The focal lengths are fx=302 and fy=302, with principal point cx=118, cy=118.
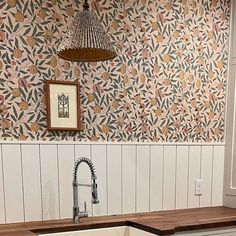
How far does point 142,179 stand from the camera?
7.14 feet

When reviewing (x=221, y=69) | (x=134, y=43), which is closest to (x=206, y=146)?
(x=221, y=69)

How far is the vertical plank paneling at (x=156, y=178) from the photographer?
7.24 ft

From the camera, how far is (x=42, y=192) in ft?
6.24

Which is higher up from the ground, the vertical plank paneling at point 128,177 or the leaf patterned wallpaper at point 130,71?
the leaf patterned wallpaper at point 130,71

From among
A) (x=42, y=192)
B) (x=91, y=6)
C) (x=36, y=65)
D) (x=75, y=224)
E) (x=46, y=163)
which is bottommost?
(x=75, y=224)

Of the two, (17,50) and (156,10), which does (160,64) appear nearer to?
(156,10)

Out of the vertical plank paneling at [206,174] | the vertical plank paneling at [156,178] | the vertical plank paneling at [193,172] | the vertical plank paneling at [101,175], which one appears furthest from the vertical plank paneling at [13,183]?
the vertical plank paneling at [206,174]

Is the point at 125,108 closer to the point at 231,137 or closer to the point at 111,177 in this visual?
the point at 111,177

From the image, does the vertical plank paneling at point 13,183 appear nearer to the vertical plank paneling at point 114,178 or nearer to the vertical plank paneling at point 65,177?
the vertical plank paneling at point 65,177

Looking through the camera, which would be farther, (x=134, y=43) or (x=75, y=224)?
(x=134, y=43)

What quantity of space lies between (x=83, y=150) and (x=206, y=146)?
3.27 feet

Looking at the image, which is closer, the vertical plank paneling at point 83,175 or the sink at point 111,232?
the sink at point 111,232

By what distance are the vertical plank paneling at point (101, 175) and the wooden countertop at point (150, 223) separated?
0.24 feet

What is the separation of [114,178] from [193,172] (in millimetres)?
660
